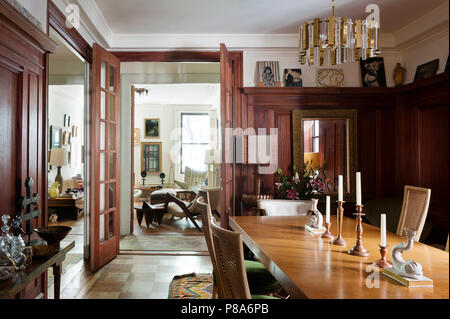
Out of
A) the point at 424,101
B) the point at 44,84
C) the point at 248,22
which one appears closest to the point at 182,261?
the point at 44,84

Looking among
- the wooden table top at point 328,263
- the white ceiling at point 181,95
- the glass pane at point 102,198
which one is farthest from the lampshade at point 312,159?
the white ceiling at point 181,95

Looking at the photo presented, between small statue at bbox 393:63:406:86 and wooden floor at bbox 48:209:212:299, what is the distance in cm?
321

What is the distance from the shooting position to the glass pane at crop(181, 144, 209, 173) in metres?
9.39

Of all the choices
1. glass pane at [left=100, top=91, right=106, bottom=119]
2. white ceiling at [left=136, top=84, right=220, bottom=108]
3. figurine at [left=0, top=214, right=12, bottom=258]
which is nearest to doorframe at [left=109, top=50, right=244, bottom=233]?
glass pane at [left=100, top=91, right=106, bottom=119]

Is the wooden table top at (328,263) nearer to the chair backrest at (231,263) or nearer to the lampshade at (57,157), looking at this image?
the chair backrest at (231,263)

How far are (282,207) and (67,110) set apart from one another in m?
6.37

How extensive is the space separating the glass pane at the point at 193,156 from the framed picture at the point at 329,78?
5.43m

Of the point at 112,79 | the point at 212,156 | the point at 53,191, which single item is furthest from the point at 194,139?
the point at 112,79

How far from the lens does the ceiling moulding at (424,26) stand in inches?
133

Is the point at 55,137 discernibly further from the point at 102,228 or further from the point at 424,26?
the point at 424,26

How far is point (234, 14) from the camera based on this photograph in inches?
142

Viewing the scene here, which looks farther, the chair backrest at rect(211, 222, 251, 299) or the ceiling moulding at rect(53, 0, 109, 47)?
the ceiling moulding at rect(53, 0, 109, 47)

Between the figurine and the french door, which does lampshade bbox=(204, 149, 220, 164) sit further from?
the figurine

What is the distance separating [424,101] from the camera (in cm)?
379
